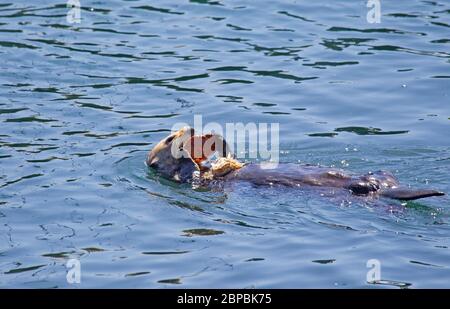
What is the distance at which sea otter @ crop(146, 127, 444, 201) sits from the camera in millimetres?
8445

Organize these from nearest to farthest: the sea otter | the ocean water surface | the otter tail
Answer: the ocean water surface
the otter tail
the sea otter

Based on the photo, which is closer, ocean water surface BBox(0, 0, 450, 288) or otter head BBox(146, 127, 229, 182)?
ocean water surface BBox(0, 0, 450, 288)

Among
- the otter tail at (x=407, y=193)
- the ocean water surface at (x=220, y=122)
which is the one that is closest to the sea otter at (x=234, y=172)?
the otter tail at (x=407, y=193)

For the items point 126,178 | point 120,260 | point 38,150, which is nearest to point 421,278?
point 120,260

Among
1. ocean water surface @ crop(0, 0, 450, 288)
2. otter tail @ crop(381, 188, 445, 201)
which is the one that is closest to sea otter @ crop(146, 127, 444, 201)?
otter tail @ crop(381, 188, 445, 201)

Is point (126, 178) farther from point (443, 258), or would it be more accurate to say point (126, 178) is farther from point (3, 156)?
point (443, 258)

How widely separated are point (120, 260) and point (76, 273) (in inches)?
14.3

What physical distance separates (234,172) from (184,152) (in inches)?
21.3

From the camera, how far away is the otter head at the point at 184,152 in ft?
Result: 30.9

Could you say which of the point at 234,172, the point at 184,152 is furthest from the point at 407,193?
the point at 184,152

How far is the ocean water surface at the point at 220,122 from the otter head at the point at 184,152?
18 cm

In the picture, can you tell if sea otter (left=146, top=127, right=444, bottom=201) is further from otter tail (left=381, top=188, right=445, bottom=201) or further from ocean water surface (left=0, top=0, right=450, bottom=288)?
ocean water surface (left=0, top=0, right=450, bottom=288)

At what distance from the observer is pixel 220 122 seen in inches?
424

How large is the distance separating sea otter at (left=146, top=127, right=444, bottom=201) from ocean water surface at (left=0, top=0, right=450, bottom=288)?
0.13 meters
